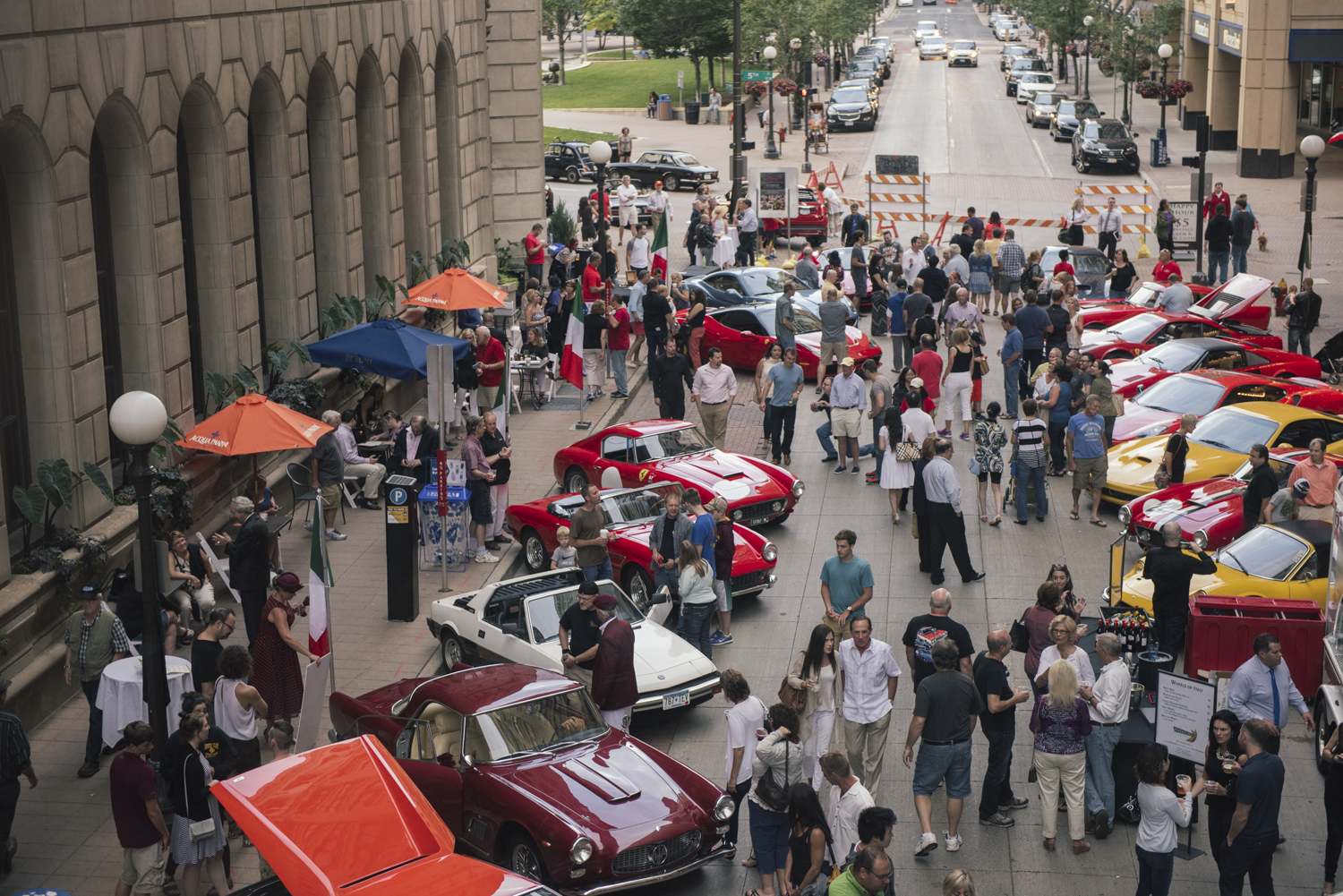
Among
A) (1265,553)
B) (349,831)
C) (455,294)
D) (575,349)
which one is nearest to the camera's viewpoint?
(349,831)

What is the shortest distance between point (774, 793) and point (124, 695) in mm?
5746

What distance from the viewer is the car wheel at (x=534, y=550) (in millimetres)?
18000

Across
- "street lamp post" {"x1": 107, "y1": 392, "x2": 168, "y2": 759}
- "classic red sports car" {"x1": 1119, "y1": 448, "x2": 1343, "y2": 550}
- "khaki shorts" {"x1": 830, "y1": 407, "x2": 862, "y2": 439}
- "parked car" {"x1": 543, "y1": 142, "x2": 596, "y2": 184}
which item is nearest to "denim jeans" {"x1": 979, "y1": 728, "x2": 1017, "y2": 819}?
"classic red sports car" {"x1": 1119, "y1": 448, "x2": 1343, "y2": 550}

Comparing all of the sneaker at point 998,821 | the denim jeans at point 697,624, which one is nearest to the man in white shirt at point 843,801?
the sneaker at point 998,821

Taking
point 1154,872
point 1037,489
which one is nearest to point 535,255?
point 1037,489

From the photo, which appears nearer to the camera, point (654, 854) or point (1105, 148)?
point (654, 854)

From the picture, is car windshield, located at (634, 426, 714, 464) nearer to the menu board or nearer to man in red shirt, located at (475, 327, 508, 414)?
man in red shirt, located at (475, 327, 508, 414)

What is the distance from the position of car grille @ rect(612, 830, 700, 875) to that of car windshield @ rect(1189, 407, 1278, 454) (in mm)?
11825

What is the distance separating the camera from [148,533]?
1101cm

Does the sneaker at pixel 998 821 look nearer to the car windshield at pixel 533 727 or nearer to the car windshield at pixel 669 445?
the car windshield at pixel 533 727

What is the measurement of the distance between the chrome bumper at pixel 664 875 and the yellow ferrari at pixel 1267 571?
5916 mm

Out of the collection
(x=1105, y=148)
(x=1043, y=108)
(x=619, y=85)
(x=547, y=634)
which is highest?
(x=619, y=85)

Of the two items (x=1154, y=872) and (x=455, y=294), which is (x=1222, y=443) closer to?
(x=1154, y=872)

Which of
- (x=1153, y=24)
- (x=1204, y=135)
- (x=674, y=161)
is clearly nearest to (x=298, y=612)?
(x=1204, y=135)
